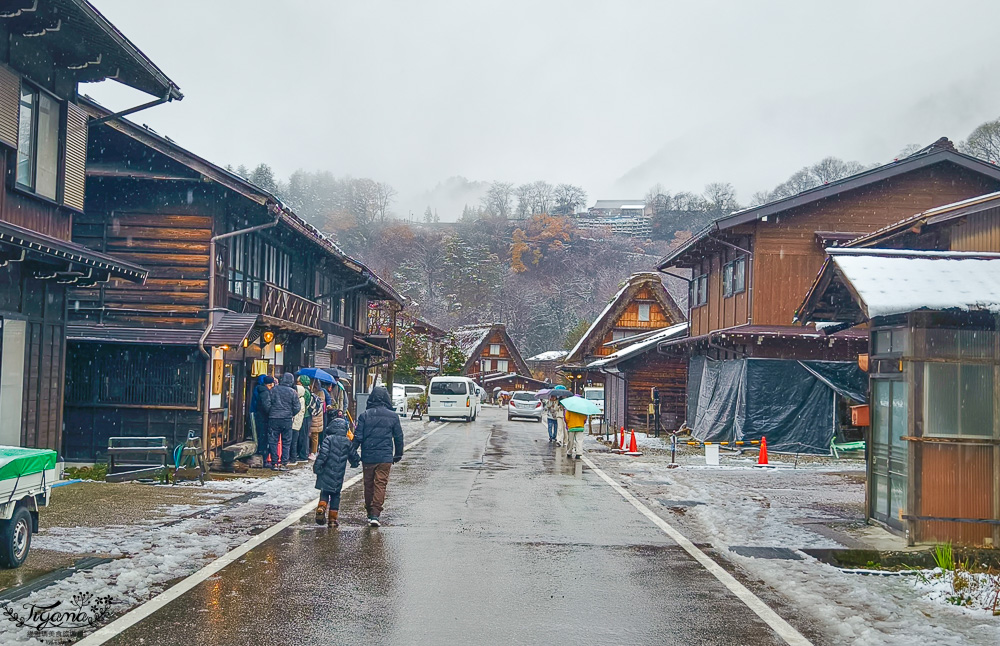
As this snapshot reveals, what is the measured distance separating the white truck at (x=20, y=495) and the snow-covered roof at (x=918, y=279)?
8.39 m

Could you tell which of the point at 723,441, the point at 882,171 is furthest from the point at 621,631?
the point at 882,171

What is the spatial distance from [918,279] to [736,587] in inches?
→ 179

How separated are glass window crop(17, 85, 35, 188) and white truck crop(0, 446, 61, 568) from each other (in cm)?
564

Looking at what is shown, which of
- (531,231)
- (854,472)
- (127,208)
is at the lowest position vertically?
(854,472)

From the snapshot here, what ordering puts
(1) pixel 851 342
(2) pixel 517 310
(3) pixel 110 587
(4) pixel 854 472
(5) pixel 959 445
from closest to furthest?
1. (3) pixel 110 587
2. (5) pixel 959 445
3. (4) pixel 854 472
4. (1) pixel 851 342
5. (2) pixel 517 310

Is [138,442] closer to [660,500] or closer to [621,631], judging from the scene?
[660,500]

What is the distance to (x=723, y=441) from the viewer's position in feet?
84.4

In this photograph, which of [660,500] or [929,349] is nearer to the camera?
[929,349]

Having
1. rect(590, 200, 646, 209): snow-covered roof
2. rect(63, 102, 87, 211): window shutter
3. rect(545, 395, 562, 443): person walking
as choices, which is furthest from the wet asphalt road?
rect(590, 200, 646, 209): snow-covered roof

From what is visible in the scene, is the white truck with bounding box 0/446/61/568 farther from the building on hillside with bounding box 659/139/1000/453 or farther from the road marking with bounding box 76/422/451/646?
the building on hillside with bounding box 659/139/1000/453

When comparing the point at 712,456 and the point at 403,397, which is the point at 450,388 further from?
the point at 712,456

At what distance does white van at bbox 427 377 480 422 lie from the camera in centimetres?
4297

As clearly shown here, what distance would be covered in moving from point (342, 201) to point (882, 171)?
9672cm

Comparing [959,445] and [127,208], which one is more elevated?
[127,208]
